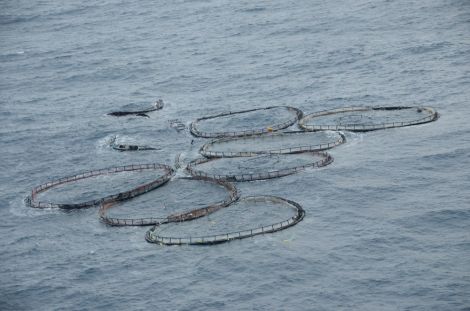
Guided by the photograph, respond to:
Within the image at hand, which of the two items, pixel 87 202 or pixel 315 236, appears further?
pixel 87 202

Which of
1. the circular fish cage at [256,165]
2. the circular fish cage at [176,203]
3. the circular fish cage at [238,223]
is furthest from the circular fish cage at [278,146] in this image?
the circular fish cage at [238,223]

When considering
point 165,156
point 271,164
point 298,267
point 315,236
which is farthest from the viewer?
point 165,156

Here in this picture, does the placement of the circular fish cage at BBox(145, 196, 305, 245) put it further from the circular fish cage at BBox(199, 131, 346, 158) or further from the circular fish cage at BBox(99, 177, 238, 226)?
the circular fish cage at BBox(199, 131, 346, 158)

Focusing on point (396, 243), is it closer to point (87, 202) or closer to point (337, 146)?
point (337, 146)

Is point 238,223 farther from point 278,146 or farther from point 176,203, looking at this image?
point 278,146

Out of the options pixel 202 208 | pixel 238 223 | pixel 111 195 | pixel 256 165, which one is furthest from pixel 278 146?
pixel 111 195

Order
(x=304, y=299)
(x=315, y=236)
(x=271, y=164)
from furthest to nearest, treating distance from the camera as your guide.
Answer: (x=271, y=164) < (x=315, y=236) < (x=304, y=299)

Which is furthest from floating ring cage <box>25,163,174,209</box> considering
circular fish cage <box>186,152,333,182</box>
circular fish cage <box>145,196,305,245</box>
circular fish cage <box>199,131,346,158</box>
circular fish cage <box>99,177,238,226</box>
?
circular fish cage <box>145,196,305,245</box>

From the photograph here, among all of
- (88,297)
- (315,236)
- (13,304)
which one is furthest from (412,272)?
(13,304)
